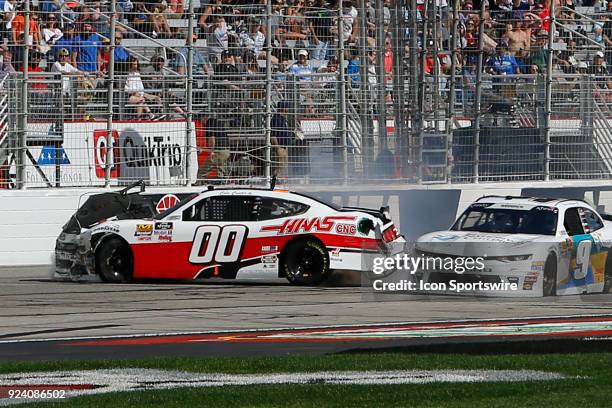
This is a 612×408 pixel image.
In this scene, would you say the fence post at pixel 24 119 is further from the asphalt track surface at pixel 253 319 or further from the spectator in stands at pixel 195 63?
the asphalt track surface at pixel 253 319

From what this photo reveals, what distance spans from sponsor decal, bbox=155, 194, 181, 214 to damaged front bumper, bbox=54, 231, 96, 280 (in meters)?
1.37

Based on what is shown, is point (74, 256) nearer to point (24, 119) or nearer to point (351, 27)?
point (24, 119)

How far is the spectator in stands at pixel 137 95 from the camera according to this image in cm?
2027

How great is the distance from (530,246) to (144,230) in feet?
17.3

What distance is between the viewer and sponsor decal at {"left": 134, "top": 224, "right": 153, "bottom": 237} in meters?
17.1

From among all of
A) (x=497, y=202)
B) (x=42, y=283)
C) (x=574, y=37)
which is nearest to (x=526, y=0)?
(x=574, y=37)

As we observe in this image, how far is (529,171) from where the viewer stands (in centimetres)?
2212

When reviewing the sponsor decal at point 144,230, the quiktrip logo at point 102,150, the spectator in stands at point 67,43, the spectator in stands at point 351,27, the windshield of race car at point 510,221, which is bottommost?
the sponsor decal at point 144,230

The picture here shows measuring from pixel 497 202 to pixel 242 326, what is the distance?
17.2 ft

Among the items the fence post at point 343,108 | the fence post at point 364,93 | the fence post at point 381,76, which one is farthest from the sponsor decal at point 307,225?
the fence post at point 381,76

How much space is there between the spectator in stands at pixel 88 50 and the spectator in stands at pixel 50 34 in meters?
0.33

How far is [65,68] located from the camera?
20016 millimetres

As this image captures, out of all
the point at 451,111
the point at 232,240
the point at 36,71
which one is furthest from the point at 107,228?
the point at 451,111

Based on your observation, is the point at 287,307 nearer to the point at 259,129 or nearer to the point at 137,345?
the point at 137,345
